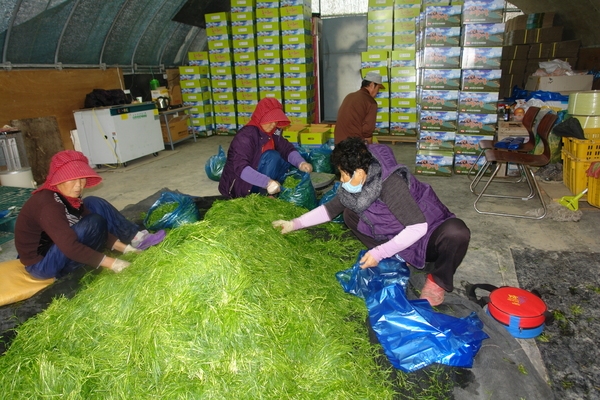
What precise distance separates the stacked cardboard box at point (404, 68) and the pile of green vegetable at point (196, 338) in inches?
229

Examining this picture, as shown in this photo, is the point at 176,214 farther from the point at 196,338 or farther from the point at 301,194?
the point at 196,338

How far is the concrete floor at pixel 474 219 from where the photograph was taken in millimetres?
2742

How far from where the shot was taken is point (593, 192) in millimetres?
3479

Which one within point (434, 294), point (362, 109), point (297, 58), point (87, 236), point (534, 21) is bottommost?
point (434, 294)

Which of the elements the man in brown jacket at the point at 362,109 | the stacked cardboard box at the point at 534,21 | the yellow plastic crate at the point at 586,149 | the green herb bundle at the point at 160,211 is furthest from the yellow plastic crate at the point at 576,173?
the stacked cardboard box at the point at 534,21

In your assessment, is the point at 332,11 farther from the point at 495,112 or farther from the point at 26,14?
the point at 26,14

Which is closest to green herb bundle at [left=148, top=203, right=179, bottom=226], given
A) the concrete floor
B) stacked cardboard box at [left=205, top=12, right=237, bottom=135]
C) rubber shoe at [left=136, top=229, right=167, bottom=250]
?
rubber shoe at [left=136, top=229, right=167, bottom=250]

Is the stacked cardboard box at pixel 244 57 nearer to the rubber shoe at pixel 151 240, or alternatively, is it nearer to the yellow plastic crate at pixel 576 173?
the rubber shoe at pixel 151 240

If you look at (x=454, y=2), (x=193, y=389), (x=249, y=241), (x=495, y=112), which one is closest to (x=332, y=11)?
(x=454, y=2)

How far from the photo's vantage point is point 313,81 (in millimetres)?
8211

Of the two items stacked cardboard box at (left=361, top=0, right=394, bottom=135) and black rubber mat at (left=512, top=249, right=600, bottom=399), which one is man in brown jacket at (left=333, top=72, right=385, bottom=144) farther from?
stacked cardboard box at (left=361, top=0, right=394, bottom=135)

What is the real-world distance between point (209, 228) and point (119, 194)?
3.66 m

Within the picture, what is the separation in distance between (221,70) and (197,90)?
672mm

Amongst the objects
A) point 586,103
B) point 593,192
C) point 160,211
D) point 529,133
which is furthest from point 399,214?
point 529,133
